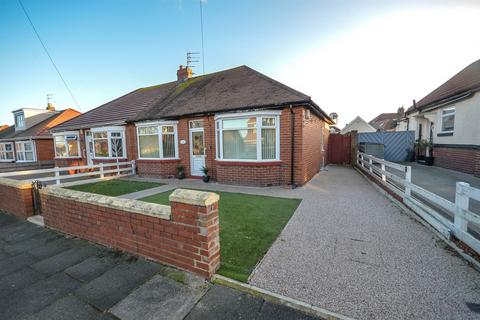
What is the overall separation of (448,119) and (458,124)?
1763 millimetres

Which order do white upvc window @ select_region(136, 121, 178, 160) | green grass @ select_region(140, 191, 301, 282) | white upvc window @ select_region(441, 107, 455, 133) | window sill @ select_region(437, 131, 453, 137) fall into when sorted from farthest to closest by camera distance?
white upvc window @ select_region(441, 107, 455, 133), window sill @ select_region(437, 131, 453, 137), white upvc window @ select_region(136, 121, 178, 160), green grass @ select_region(140, 191, 301, 282)

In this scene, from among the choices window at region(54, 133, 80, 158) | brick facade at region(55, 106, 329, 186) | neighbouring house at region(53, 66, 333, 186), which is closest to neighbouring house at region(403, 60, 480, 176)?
neighbouring house at region(53, 66, 333, 186)

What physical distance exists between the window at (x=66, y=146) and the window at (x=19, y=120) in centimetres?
1303

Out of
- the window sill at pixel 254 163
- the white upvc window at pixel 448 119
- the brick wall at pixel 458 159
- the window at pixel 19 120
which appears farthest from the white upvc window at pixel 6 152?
the white upvc window at pixel 448 119

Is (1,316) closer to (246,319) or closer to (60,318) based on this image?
(60,318)

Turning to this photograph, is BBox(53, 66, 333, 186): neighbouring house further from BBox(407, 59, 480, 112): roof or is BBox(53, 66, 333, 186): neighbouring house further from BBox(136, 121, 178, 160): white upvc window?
BBox(407, 59, 480, 112): roof

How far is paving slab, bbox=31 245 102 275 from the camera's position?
2.90 m

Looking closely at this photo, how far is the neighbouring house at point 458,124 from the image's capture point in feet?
28.9

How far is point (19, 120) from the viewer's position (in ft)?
75.5

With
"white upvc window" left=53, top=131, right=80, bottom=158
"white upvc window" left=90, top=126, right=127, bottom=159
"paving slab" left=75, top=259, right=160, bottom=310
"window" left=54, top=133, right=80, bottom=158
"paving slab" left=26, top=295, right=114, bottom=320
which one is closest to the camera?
"paving slab" left=26, top=295, right=114, bottom=320

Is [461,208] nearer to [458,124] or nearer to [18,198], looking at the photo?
[18,198]

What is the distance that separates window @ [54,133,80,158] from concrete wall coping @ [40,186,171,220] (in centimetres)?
1296

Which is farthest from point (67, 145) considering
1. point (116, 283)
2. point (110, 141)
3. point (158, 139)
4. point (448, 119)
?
point (448, 119)

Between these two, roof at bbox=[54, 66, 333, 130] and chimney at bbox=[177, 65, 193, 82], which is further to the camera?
chimney at bbox=[177, 65, 193, 82]
